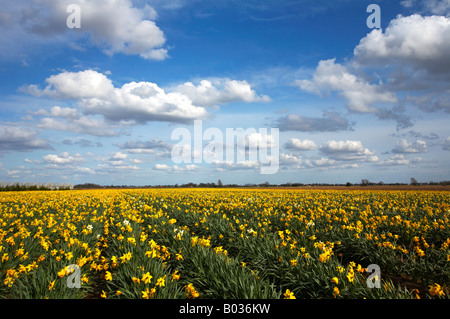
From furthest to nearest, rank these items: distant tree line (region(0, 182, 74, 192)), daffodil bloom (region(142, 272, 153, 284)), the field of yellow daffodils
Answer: distant tree line (region(0, 182, 74, 192)), the field of yellow daffodils, daffodil bloom (region(142, 272, 153, 284))

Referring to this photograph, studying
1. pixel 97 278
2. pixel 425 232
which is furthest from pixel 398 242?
pixel 97 278

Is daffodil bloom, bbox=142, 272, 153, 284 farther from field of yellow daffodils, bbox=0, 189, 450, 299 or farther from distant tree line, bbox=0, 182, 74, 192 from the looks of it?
distant tree line, bbox=0, 182, 74, 192

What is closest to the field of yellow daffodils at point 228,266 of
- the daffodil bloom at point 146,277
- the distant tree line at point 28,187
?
the daffodil bloom at point 146,277

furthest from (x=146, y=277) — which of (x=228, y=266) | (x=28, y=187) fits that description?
(x=28, y=187)

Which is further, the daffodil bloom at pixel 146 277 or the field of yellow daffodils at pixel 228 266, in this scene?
the field of yellow daffodils at pixel 228 266

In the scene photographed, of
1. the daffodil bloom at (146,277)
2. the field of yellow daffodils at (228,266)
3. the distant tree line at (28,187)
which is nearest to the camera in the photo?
the daffodil bloom at (146,277)

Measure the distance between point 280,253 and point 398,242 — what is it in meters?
5.25

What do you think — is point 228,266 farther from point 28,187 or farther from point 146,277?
point 28,187

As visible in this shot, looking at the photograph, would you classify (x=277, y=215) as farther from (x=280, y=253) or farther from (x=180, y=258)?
(x=180, y=258)

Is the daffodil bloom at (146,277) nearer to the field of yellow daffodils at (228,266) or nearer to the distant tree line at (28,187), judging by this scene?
the field of yellow daffodils at (228,266)

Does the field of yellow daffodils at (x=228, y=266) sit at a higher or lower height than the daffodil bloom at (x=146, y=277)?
lower

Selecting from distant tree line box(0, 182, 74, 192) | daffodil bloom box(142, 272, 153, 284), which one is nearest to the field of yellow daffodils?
daffodil bloom box(142, 272, 153, 284)

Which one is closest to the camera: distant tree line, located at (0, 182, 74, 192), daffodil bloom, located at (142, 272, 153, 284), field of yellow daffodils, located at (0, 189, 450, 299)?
daffodil bloom, located at (142, 272, 153, 284)
